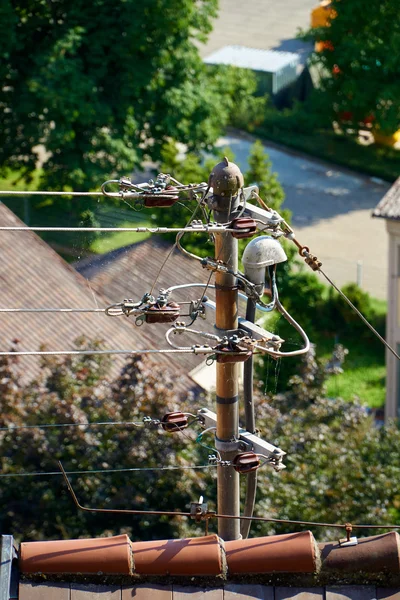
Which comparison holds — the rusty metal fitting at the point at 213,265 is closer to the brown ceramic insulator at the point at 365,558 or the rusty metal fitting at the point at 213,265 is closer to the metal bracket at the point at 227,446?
the metal bracket at the point at 227,446

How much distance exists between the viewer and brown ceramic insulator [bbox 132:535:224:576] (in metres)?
8.38

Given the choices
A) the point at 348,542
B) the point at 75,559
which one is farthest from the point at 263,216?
the point at 75,559

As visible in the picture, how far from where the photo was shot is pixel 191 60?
2988 cm

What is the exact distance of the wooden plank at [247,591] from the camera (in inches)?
329

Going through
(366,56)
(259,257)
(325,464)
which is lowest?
(325,464)

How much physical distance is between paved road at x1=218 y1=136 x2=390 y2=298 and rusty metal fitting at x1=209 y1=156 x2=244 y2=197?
2444 centimetres

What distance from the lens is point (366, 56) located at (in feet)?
121

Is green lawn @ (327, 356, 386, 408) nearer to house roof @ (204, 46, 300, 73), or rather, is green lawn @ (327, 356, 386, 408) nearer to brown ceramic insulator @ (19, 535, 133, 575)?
brown ceramic insulator @ (19, 535, 133, 575)

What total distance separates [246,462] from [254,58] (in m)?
40.7

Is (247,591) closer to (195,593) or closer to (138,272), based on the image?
(195,593)

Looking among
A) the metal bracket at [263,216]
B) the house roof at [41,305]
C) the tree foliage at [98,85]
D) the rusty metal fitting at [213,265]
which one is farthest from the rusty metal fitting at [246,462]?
the tree foliage at [98,85]

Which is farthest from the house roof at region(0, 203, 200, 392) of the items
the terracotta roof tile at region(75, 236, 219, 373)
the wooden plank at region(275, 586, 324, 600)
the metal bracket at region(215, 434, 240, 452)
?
the wooden plank at region(275, 586, 324, 600)

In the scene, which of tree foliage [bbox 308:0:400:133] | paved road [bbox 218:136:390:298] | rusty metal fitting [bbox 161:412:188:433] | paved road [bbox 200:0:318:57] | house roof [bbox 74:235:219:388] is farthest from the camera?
paved road [bbox 200:0:318:57]

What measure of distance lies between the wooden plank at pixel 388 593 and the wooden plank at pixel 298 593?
17.5 inches
